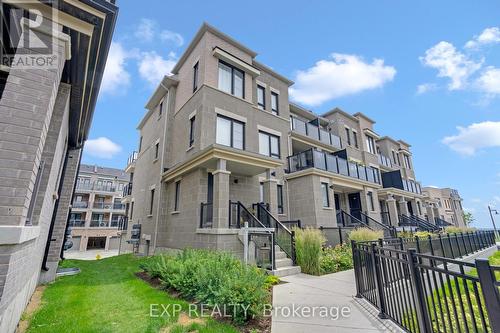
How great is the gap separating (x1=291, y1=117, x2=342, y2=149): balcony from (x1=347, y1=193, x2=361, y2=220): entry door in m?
4.33

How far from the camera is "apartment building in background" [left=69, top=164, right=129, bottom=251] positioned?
41.7 m

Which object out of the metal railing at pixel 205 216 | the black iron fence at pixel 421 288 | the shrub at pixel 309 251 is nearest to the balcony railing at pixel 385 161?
the shrub at pixel 309 251

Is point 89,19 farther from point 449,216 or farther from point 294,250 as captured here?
point 449,216

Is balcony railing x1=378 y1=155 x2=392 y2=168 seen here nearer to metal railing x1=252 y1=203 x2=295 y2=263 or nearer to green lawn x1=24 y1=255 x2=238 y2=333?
metal railing x1=252 y1=203 x2=295 y2=263

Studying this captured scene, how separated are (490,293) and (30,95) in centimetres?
594

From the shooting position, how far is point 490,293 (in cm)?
208

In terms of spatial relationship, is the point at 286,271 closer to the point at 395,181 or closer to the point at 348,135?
the point at 348,135

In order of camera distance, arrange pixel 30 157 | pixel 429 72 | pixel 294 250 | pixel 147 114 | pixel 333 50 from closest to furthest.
Answer: pixel 30 157
pixel 294 250
pixel 429 72
pixel 333 50
pixel 147 114

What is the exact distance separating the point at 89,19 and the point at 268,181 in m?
8.45

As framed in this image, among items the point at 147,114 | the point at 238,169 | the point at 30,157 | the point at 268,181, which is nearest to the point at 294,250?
the point at 268,181

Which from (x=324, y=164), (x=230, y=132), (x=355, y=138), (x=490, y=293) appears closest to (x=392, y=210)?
(x=355, y=138)

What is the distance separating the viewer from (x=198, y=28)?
41.8 ft

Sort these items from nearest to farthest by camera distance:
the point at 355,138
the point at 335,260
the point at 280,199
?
the point at 335,260 → the point at 280,199 → the point at 355,138

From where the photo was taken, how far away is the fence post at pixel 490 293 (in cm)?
204
